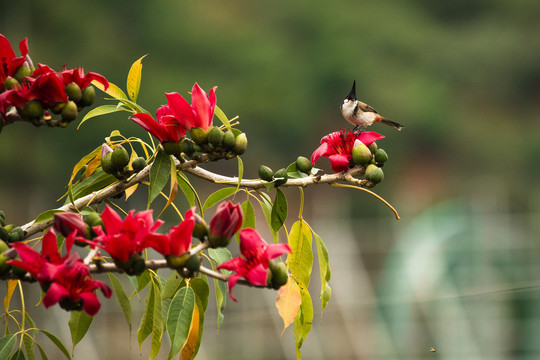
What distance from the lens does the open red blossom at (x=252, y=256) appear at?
1.53ft

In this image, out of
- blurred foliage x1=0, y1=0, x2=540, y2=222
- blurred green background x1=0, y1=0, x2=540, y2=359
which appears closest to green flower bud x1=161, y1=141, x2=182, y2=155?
blurred green background x1=0, y1=0, x2=540, y2=359

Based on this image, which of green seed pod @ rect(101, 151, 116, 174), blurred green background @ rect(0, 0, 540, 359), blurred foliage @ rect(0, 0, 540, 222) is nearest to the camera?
green seed pod @ rect(101, 151, 116, 174)

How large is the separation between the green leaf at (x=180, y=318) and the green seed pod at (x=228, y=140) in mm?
115

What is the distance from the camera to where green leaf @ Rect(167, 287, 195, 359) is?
54cm

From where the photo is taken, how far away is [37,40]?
6922mm

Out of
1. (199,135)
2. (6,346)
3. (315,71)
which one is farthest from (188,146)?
(315,71)

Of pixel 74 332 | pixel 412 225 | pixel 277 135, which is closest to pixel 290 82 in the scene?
pixel 277 135

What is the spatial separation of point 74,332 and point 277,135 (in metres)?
6.23

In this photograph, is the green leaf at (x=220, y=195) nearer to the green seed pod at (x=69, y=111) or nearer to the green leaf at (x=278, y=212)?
the green leaf at (x=278, y=212)

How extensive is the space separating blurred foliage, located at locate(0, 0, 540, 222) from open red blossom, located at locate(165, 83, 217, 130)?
555 cm

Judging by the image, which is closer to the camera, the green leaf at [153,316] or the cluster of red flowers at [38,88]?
the cluster of red flowers at [38,88]

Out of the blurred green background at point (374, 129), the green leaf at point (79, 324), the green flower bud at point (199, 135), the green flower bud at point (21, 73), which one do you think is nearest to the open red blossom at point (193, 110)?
the green flower bud at point (199, 135)

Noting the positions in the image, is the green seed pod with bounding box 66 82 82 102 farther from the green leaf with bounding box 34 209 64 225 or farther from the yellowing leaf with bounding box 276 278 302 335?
the yellowing leaf with bounding box 276 278 302 335

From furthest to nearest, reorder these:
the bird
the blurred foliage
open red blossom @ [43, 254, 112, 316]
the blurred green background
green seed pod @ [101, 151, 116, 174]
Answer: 1. the blurred foliage
2. the blurred green background
3. the bird
4. green seed pod @ [101, 151, 116, 174]
5. open red blossom @ [43, 254, 112, 316]
